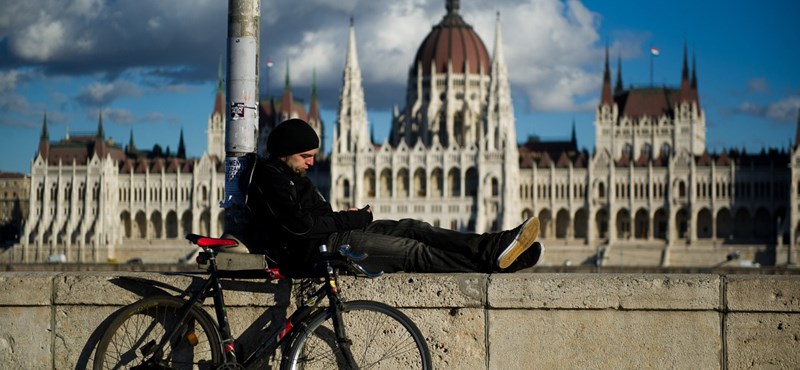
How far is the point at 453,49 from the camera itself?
4252 inches

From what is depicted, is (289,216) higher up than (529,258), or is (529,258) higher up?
(289,216)

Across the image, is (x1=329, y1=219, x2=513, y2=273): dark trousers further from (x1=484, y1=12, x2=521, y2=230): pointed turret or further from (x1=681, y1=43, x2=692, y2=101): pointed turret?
(x1=681, y1=43, x2=692, y2=101): pointed turret

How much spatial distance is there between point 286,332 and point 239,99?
8.27 feet

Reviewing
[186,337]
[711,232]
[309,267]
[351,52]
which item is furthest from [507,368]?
[351,52]

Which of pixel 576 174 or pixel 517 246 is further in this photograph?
pixel 576 174

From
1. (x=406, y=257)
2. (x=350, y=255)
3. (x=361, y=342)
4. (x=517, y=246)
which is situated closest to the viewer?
(x=350, y=255)

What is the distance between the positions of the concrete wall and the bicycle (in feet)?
1.23

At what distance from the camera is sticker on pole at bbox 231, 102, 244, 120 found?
10023mm

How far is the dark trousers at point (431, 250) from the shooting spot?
29.9 feet

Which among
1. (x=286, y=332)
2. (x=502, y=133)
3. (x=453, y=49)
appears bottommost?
(x=286, y=332)

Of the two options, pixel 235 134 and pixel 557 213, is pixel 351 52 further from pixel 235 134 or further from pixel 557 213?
pixel 235 134

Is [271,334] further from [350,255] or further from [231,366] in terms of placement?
[350,255]

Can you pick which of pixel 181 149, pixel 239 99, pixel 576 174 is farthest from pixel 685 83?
pixel 239 99

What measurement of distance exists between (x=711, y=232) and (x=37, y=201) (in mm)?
55843
